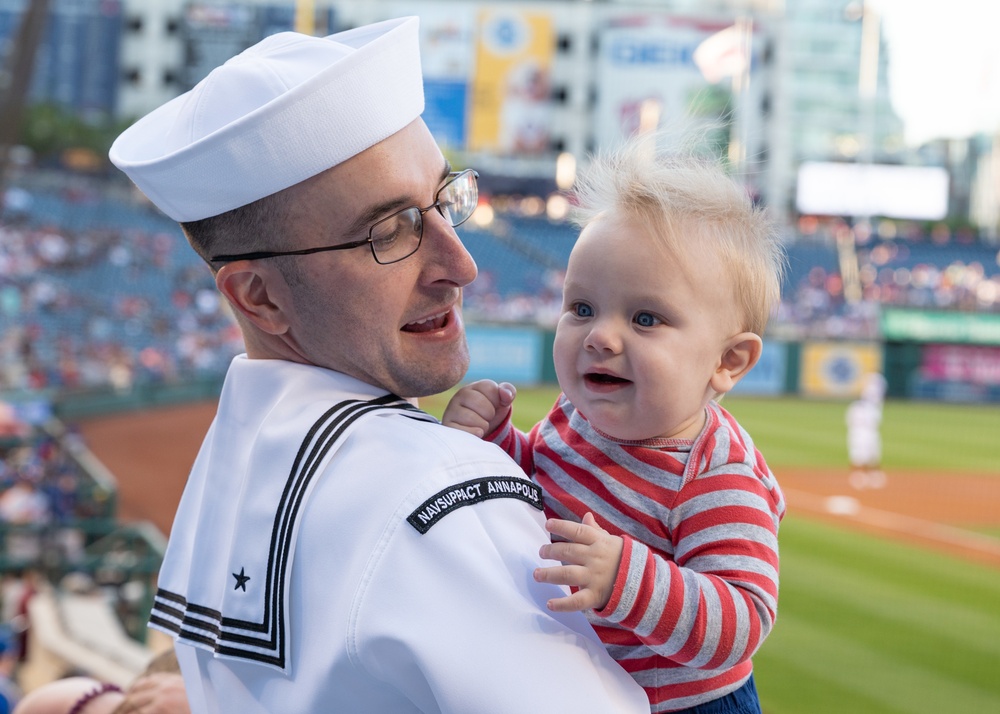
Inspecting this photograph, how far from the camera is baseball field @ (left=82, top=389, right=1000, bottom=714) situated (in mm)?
6961

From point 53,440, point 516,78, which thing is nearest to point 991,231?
point 516,78

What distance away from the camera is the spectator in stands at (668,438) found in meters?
1.26

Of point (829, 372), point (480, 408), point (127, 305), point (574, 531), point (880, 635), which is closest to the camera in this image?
point (574, 531)

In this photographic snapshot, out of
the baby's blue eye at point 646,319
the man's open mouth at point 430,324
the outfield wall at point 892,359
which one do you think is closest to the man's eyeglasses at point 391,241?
the man's open mouth at point 430,324

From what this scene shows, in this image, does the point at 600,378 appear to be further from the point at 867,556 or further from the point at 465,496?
the point at 867,556

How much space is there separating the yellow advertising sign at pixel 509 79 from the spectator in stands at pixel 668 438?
40.6m

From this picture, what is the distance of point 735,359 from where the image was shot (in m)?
1.53

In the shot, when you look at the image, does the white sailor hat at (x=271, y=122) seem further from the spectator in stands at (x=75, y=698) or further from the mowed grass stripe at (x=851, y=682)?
the mowed grass stripe at (x=851, y=682)

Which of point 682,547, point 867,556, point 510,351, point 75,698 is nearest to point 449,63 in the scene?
point 510,351

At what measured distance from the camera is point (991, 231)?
48.5 meters

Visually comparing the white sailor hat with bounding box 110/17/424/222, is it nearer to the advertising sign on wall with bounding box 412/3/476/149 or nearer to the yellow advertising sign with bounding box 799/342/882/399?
the yellow advertising sign with bounding box 799/342/882/399

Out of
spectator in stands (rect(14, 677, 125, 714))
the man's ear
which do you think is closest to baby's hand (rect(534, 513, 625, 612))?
the man's ear

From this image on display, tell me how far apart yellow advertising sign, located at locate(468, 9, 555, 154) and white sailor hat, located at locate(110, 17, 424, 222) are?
4055 cm

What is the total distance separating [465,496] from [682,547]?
0.32m
